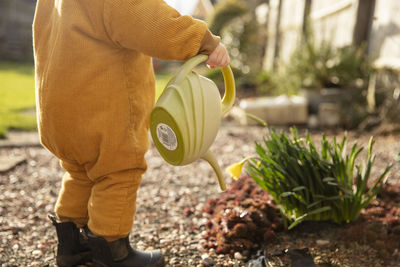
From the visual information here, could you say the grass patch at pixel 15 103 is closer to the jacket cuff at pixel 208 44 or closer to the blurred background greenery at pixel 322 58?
the blurred background greenery at pixel 322 58

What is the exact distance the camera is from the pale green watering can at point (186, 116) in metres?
1.16

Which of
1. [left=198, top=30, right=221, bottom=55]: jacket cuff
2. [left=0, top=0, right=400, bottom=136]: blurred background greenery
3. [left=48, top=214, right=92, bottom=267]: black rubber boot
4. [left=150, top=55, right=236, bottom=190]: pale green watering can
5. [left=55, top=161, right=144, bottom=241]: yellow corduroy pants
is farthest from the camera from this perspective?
[left=0, top=0, right=400, bottom=136]: blurred background greenery

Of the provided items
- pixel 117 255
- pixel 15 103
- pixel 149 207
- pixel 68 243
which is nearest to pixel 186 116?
pixel 117 255

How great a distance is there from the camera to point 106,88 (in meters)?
1.33

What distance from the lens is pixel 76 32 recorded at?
4.16 ft

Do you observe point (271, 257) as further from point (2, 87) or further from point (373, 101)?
point (2, 87)

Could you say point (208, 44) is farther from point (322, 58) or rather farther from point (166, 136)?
point (322, 58)

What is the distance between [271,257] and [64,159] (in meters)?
0.88

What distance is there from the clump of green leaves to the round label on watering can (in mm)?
547

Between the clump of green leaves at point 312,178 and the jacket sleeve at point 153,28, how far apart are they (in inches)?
25.4

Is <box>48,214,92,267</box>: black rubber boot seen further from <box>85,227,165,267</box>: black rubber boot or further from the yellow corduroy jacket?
the yellow corduroy jacket

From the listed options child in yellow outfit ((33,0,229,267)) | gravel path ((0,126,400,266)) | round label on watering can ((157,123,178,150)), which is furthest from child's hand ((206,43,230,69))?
gravel path ((0,126,400,266))

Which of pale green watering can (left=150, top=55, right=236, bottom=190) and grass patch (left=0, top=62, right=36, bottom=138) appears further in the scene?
grass patch (left=0, top=62, right=36, bottom=138)

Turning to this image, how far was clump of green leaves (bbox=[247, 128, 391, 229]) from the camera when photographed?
1.63 metres
